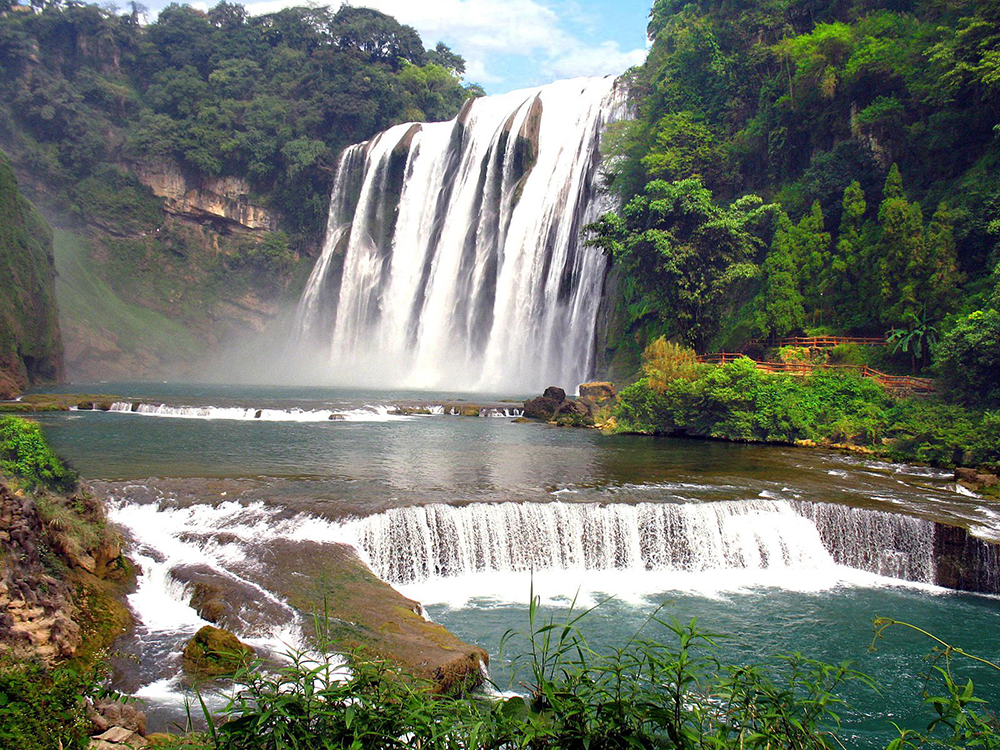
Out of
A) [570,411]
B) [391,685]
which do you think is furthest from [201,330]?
[391,685]

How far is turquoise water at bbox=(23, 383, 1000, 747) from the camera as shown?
855 centimetres

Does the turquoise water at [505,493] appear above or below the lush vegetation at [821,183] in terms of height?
below

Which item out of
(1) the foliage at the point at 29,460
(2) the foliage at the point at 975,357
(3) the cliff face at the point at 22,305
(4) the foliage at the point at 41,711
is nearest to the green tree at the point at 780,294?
(2) the foliage at the point at 975,357

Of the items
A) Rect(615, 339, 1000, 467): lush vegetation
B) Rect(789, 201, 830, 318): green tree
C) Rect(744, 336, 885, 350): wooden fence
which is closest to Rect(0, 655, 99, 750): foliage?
Rect(615, 339, 1000, 467): lush vegetation

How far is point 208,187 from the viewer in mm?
55000

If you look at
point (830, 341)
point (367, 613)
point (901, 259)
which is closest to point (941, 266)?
point (901, 259)

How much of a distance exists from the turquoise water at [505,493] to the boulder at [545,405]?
205cm

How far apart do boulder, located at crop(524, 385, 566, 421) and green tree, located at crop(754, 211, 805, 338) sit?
6929 mm

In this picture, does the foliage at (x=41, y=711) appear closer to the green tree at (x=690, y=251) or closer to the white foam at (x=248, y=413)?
the white foam at (x=248, y=413)

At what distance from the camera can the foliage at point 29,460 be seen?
9.42m

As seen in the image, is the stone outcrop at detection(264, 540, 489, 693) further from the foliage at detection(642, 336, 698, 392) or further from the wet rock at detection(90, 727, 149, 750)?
the foliage at detection(642, 336, 698, 392)

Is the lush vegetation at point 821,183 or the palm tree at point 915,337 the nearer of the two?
the palm tree at point 915,337

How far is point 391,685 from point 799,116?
29369 millimetres

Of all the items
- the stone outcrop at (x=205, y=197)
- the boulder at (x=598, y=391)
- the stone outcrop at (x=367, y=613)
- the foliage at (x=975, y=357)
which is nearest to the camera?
the stone outcrop at (x=367, y=613)
